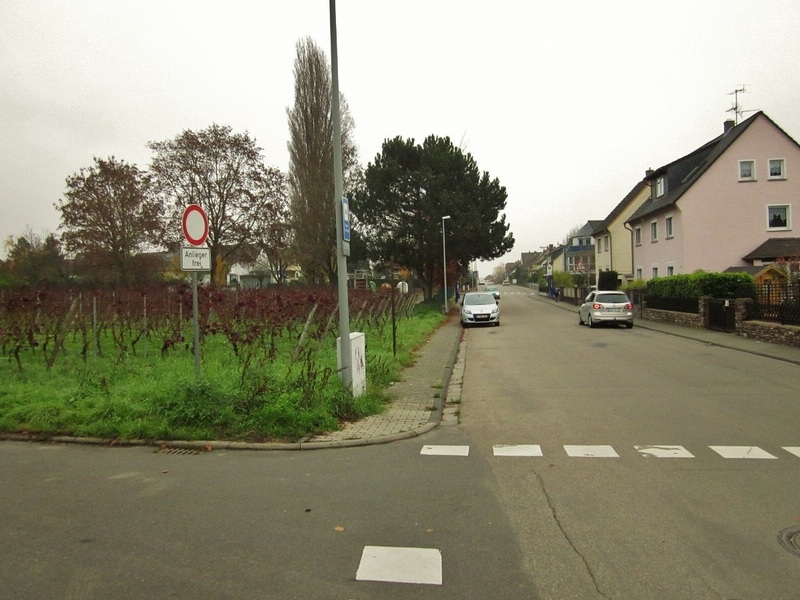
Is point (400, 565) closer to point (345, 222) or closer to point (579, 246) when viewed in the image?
point (345, 222)

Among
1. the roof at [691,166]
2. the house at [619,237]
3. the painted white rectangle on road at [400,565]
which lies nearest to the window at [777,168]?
the roof at [691,166]

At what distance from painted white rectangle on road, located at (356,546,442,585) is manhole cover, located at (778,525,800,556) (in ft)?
7.43

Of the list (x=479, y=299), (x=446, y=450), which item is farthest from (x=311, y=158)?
(x=446, y=450)

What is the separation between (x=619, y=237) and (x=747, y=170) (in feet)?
66.4

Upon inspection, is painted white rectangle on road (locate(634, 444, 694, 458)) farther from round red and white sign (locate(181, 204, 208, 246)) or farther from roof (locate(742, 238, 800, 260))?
roof (locate(742, 238, 800, 260))

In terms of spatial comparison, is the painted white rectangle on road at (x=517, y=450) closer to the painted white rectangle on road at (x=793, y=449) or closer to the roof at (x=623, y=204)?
the painted white rectangle on road at (x=793, y=449)

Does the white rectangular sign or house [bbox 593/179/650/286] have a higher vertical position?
house [bbox 593/179/650/286]

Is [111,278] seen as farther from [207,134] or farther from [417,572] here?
[417,572]

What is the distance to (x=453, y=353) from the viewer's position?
54.8 feet

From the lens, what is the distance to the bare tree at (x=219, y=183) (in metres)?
37.6

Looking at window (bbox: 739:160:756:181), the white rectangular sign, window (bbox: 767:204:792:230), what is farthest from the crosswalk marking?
window (bbox: 767:204:792:230)

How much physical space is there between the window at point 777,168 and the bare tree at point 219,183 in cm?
3027

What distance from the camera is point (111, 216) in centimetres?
3712

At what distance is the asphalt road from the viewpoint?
11.1ft
